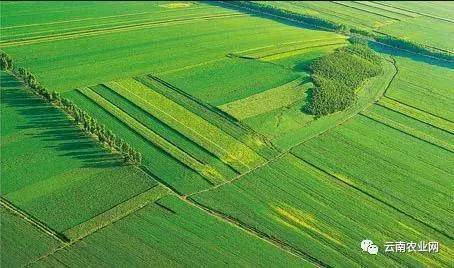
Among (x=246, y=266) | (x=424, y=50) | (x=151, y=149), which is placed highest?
(x=424, y=50)

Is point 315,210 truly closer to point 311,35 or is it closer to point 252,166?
point 252,166

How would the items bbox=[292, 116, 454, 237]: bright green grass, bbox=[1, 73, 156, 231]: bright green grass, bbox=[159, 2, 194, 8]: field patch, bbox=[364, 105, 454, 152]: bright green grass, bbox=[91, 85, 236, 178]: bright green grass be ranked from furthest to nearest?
bbox=[159, 2, 194, 8]: field patch
bbox=[364, 105, 454, 152]: bright green grass
bbox=[91, 85, 236, 178]: bright green grass
bbox=[292, 116, 454, 237]: bright green grass
bbox=[1, 73, 156, 231]: bright green grass

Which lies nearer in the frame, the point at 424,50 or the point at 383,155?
the point at 383,155

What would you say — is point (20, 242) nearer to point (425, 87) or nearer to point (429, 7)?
point (425, 87)

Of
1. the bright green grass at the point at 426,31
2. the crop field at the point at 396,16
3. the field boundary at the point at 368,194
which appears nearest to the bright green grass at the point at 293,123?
the field boundary at the point at 368,194

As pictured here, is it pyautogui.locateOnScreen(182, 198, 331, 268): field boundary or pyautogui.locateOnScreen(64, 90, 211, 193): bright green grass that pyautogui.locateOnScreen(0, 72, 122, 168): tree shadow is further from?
pyautogui.locateOnScreen(182, 198, 331, 268): field boundary

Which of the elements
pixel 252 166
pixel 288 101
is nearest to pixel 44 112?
pixel 252 166

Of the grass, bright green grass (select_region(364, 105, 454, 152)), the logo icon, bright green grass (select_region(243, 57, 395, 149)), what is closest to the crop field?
the grass

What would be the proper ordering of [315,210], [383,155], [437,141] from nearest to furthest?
[315,210], [383,155], [437,141]
